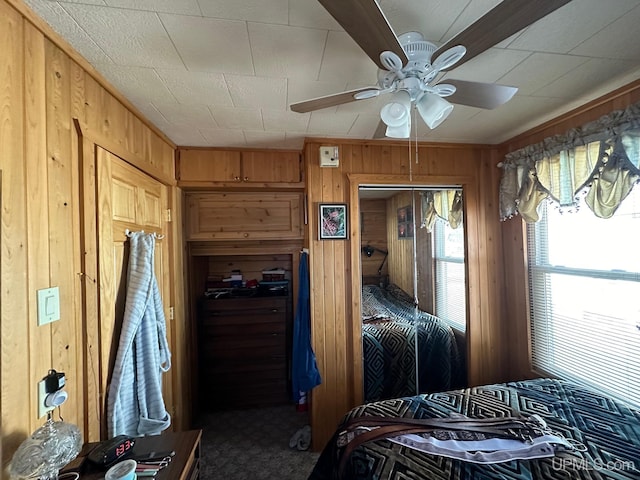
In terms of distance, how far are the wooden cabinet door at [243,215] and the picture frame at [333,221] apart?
18.1 inches

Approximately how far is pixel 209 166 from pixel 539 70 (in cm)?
234

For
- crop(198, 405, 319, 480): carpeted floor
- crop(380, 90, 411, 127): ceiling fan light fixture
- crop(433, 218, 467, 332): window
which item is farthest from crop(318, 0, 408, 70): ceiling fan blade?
crop(198, 405, 319, 480): carpeted floor

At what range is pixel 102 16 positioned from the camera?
104 cm

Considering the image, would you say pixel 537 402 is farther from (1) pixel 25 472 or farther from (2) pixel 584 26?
(1) pixel 25 472

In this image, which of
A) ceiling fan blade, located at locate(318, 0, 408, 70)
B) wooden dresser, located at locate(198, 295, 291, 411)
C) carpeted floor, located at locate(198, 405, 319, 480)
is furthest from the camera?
wooden dresser, located at locate(198, 295, 291, 411)

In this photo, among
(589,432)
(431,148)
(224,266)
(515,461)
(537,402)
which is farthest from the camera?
(224,266)

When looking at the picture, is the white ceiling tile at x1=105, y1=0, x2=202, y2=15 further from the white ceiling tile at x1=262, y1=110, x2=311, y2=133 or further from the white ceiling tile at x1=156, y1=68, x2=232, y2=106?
the white ceiling tile at x1=262, y1=110, x2=311, y2=133

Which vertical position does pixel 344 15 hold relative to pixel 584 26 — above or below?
below

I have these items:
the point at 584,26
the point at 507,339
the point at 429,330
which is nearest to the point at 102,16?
the point at 584,26

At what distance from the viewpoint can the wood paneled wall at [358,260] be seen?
2277 mm

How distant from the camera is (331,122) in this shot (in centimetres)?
200

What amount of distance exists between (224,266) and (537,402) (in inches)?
116

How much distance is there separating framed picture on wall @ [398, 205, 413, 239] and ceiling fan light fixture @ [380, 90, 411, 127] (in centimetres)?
138

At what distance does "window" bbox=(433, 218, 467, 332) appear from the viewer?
2539 mm
